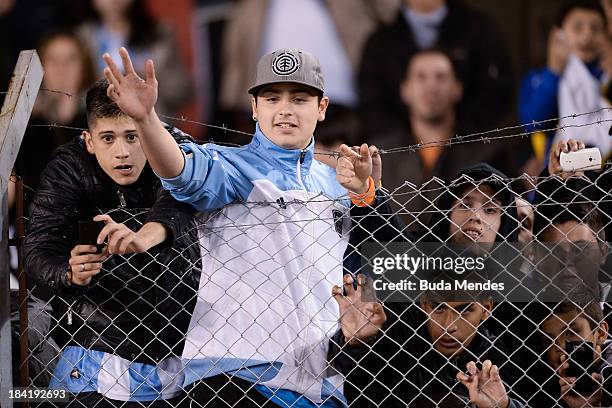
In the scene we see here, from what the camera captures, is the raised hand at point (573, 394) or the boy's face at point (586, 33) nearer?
the raised hand at point (573, 394)

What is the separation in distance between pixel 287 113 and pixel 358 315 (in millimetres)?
821

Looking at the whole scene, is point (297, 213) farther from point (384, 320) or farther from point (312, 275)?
point (384, 320)

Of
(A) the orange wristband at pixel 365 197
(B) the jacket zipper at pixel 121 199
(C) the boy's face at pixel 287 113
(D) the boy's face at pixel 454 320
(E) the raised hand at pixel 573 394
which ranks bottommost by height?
(E) the raised hand at pixel 573 394

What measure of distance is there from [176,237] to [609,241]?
1.73 meters

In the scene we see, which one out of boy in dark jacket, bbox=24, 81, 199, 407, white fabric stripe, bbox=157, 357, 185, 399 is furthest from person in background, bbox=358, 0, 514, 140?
white fabric stripe, bbox=157, 357, 185, 399

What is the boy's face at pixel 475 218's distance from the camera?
402cm

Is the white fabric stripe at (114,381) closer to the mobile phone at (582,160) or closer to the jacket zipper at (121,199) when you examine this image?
the jacket zipper at (121,199)

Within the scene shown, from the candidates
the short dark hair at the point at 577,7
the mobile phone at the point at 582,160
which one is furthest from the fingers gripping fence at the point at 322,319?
the short dark hair at the point at 577,7

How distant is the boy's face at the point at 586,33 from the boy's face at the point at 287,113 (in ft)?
12.0

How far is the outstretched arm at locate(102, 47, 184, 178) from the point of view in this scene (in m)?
3.55

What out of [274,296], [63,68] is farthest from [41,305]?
[63,68]

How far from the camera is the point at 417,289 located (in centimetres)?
385

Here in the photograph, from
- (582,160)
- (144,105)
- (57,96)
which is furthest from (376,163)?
(57,96)

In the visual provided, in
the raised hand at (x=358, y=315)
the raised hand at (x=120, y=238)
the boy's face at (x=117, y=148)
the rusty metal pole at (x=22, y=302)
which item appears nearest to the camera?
the raised hand at (x=120, y=238)
